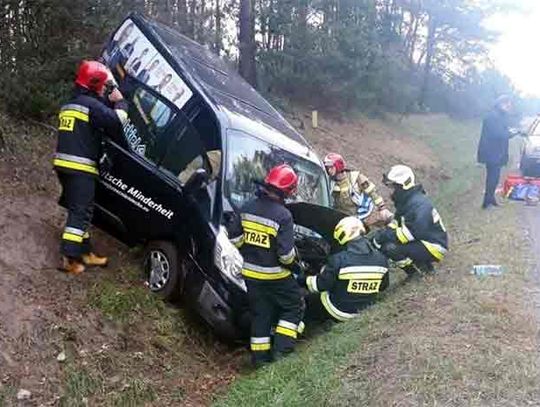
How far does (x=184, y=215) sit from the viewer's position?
6254 millimetres

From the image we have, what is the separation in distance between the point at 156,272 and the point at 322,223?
5.58 ft

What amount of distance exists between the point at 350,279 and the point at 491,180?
5.28 meters

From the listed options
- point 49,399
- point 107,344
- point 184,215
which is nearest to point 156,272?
point 184,215

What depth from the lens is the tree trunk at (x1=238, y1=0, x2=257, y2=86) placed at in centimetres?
1465

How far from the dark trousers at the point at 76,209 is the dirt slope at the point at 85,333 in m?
0.27

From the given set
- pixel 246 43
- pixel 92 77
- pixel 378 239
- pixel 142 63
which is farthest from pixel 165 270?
pixel 246 43

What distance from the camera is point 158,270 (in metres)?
6.41

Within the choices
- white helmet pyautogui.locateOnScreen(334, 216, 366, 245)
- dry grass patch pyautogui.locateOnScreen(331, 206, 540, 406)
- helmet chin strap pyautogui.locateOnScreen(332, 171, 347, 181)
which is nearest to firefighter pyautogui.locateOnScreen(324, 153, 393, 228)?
helmet chin strap pyautogui.locateOnScreen(332, 171, 347, 181)

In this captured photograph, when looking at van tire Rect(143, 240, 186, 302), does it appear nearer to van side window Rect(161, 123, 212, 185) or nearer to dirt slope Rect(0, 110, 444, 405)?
dirt slope Rect(0, 110, 444, 405)

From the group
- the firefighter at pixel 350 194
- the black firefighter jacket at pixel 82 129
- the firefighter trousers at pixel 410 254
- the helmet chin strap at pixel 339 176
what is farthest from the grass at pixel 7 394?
the helmet chin strap at pixel 339 176

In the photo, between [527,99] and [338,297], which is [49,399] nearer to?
[338,297]

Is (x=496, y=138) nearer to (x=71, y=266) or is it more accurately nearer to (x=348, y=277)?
(x=348, y=277)

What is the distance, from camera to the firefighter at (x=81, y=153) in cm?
621

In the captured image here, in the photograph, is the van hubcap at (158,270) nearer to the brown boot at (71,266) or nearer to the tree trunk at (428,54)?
the brown boot at (71,266)
